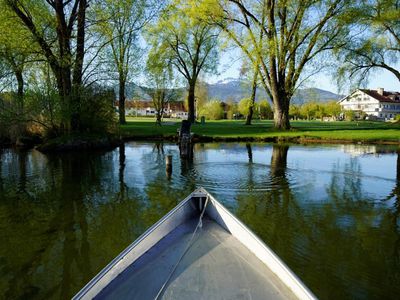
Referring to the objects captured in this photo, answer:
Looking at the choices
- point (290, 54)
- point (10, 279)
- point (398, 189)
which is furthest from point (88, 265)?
point (290, 54)

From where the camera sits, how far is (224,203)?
10055 mm

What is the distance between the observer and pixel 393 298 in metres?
5.05

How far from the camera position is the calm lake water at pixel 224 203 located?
18.9 ft

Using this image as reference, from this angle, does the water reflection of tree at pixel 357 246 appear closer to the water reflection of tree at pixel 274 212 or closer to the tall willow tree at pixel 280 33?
the water reflection of tree at pixel 274 212

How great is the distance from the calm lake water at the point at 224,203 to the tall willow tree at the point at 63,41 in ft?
20.8

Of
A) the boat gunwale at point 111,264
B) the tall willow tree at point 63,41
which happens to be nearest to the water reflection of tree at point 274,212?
the boat gunwale at point 111,264

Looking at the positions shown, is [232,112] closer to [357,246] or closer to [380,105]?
[380,105]

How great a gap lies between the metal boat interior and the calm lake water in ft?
4.86

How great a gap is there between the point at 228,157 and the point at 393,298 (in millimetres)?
14752

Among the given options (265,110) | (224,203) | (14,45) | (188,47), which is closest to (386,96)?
(265,110)

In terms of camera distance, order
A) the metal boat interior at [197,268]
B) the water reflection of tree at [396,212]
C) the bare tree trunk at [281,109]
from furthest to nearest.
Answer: the bare tree trunk at [281,109], the water reflection of tree at [396,212], the metal boat interior at [197,268]

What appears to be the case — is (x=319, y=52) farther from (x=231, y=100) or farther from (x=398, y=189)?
(x=231, y=100)

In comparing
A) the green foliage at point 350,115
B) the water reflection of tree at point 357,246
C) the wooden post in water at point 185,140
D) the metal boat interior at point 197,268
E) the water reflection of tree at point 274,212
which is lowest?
the water reflection of tree at point 357,246

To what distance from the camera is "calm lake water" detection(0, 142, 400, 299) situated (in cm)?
577
